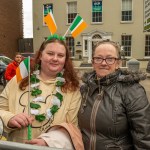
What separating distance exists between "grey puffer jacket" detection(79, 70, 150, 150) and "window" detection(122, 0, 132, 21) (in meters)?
25.6

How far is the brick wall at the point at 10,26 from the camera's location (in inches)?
1131

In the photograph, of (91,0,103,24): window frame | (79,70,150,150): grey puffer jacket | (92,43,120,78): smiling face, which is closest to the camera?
(79,70,150,150): grey puffer jacket

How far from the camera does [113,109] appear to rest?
88.4 inches

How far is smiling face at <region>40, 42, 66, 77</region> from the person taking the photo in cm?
280

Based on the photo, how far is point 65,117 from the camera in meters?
2.70

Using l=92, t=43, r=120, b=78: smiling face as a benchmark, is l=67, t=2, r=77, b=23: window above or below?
above

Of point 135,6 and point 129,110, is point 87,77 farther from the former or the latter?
point 135,6

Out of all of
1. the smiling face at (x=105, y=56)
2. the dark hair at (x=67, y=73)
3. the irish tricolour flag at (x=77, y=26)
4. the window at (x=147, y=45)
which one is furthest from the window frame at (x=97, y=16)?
the smiling face at (x=105, y=56)

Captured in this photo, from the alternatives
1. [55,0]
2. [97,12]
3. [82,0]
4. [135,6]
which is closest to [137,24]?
[135,6]

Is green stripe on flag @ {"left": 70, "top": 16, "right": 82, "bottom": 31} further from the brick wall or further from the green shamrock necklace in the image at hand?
the brick wall

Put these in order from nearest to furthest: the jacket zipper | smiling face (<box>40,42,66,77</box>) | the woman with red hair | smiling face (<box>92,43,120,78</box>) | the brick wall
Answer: the jacket zipper → smiling face (<box>92,43,120,78</box>) → the woman with red hair → smiling face (<box>40,42,66,77</box>) → the brick wall

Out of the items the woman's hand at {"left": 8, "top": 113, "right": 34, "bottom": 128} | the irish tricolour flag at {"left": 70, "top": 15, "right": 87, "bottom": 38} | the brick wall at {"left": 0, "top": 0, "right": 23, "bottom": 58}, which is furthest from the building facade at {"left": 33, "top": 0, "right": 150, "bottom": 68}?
the woman's hand at {"left": 8, "top": 113, "right": 34, "bottom": 128}

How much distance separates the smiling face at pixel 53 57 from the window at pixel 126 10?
25.1 m

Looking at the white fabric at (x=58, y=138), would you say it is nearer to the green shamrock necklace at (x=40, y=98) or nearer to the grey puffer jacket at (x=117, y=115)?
the grey puffer jacket at (x=117, y=115)
